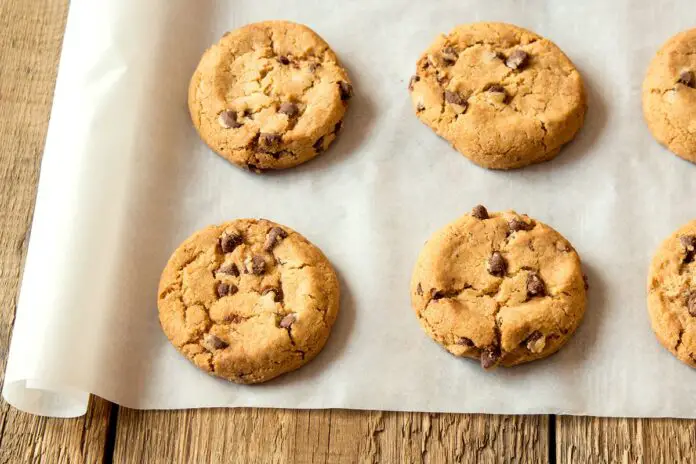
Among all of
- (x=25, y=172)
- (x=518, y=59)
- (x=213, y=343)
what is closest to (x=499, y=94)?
(x=518, y=59)

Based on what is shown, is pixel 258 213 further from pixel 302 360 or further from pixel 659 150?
pixel 659 150

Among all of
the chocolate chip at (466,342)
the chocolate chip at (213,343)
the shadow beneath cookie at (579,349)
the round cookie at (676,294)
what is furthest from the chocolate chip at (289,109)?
the round cookie at (676,294)

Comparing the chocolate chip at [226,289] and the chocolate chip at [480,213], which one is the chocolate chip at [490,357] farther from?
the chocolate chip at [226,289]

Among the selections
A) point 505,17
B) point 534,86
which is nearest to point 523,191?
point 534,86

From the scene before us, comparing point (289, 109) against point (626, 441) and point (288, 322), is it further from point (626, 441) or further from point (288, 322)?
point (626, 441)

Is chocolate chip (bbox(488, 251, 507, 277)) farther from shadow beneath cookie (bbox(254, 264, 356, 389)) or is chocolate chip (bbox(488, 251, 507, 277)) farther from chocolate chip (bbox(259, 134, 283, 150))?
chocolate chip (bbox(259, 134, 283, 150))
